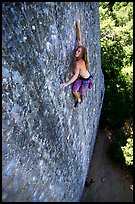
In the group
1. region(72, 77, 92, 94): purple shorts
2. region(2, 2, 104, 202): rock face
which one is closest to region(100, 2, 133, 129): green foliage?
region(2, 2, 104, 202): rock face

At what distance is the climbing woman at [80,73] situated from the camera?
6.05 m

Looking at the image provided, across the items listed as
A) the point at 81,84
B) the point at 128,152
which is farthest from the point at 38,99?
the point at 128,152

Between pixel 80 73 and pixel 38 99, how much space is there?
4.77ft

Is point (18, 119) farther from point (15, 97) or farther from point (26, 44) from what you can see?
point (26, 44)

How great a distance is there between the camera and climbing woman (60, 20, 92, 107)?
605cm

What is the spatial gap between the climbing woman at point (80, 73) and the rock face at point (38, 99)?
0.55 ft

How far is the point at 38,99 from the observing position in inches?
213

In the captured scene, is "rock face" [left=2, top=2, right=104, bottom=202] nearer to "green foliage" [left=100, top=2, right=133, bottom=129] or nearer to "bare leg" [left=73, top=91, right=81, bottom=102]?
"bare leg" [left=73, top=91, right=81, bottom=102]

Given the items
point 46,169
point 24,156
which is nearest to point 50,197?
point 46,169

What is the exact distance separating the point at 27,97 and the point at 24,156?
3.62ft

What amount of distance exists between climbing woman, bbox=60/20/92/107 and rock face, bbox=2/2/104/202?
167 mm

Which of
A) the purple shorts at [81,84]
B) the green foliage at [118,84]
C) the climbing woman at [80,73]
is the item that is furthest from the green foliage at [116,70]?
the purple shorts at [81,84]

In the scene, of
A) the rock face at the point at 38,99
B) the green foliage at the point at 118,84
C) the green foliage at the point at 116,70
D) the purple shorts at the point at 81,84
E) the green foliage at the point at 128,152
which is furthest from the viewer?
the green foliage at the point at 116,70

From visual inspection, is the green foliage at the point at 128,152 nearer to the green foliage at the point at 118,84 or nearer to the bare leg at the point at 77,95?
the green foliage at the point at 118,84
